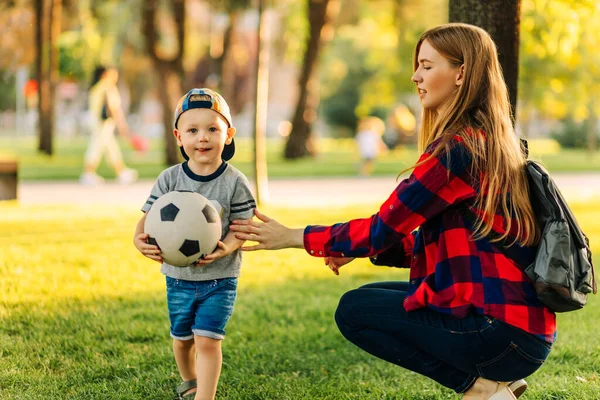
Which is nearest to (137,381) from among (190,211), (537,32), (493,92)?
(190,211)

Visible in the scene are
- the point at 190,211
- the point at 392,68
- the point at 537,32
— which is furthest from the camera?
the point at 392,68

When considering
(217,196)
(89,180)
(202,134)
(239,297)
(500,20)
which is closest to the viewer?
(202,134)

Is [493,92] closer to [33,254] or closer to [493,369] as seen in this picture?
[493,369]

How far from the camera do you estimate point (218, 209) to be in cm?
375

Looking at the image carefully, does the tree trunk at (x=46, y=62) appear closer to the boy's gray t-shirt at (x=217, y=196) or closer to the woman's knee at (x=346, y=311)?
the boy's gray t-shirt at (x=217, y=196)

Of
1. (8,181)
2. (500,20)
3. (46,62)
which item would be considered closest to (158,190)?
(500,20)

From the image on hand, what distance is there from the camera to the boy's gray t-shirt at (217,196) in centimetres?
381

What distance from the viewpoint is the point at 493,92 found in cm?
339

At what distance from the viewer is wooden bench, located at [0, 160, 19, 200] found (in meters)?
12.1

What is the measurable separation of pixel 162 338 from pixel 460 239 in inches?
105

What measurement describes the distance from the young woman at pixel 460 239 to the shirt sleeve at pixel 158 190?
616 millimetres

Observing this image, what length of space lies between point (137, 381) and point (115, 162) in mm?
12024

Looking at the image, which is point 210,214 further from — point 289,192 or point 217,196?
point 289,192

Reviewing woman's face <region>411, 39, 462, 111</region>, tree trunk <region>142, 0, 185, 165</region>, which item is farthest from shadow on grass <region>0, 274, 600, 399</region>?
tree trunk <region>142, 0, 185, 165</region>
